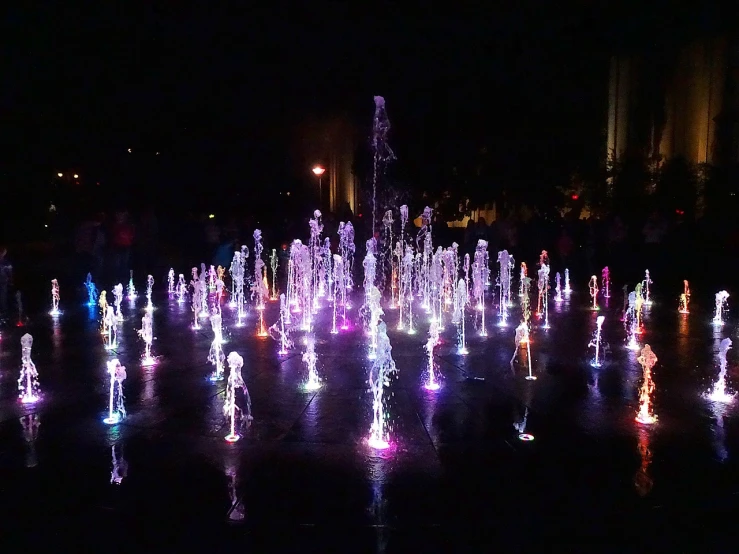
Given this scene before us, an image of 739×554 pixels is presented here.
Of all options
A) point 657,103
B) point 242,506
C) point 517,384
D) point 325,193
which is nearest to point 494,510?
point 242,506

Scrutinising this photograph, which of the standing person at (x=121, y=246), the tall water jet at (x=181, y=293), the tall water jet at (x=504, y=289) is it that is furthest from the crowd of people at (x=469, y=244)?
the tall water jet at (x=504, y=289)

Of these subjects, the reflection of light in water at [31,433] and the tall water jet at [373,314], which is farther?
the tall water jet at [373,314]

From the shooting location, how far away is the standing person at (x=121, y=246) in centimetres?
1548

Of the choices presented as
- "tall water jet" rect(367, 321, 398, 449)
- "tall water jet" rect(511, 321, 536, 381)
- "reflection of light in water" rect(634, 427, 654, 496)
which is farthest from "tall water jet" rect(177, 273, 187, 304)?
"reflection of light in water" rect(634, 427, 654, 496)

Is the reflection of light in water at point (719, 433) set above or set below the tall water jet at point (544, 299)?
below

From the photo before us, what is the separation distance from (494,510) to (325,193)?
148ft

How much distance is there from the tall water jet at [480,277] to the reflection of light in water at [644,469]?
4.35 m

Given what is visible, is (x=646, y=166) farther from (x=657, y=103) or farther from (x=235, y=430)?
(x=235, y=430)

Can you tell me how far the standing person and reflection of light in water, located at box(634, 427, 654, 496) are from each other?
13044 mm

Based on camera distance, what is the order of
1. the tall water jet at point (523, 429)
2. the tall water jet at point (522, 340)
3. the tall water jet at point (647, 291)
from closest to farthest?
the tall water jet at point (523, 429)
the tall water jet at point (522, 340)
the tall water jet at point (647, 291)

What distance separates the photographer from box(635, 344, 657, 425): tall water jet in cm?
564

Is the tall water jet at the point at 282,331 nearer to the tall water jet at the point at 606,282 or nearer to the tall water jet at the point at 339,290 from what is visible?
the tall water jet at the point at 339,290

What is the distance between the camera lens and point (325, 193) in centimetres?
4838

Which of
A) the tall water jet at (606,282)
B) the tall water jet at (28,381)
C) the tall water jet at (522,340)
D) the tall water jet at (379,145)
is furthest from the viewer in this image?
the tall water jet at (379,145)
